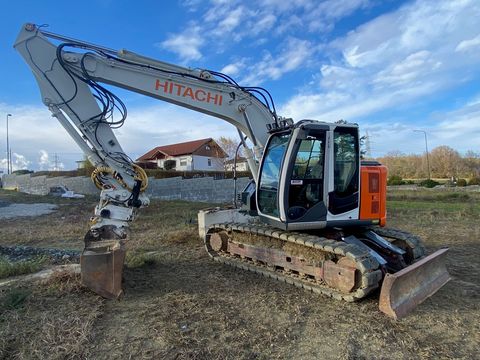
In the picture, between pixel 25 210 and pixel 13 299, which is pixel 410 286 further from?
pixel 25 210

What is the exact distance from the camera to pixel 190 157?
44719 mm

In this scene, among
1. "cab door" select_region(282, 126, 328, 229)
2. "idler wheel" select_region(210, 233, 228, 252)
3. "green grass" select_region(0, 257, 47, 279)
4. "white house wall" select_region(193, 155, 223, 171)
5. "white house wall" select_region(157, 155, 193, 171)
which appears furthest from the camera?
"white house wall" select_region(193, 155, 223, 171)

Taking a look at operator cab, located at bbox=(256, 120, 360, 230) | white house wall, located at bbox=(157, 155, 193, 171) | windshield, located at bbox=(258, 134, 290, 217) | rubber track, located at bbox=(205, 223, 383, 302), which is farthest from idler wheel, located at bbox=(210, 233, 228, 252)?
white house wall, located at bbox=(157, 155, 193, 171)

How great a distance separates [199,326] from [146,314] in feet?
2.22

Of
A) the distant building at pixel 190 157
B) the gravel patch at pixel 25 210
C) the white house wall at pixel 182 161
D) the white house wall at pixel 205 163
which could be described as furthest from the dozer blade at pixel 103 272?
the white house wall at pixel 205 163

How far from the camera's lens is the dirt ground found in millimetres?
3336

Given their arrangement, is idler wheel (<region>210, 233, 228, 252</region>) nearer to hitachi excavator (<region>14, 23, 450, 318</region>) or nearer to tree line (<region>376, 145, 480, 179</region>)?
hitachi excavator (<region>14, 23, 450, 318</region>)

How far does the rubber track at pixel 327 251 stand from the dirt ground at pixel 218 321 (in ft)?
0.40

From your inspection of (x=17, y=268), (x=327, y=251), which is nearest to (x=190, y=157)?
(x=17, y=268)

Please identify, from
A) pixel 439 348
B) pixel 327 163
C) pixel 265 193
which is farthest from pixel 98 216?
pixel 439 348

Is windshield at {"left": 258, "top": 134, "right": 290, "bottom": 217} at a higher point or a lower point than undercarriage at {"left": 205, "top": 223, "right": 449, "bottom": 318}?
higher

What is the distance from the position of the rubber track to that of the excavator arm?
1.71 metres

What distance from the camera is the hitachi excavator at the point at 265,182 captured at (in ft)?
15.6

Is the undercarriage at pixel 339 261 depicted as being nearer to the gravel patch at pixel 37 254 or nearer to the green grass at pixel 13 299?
the gravel patch at pixel 37 254
